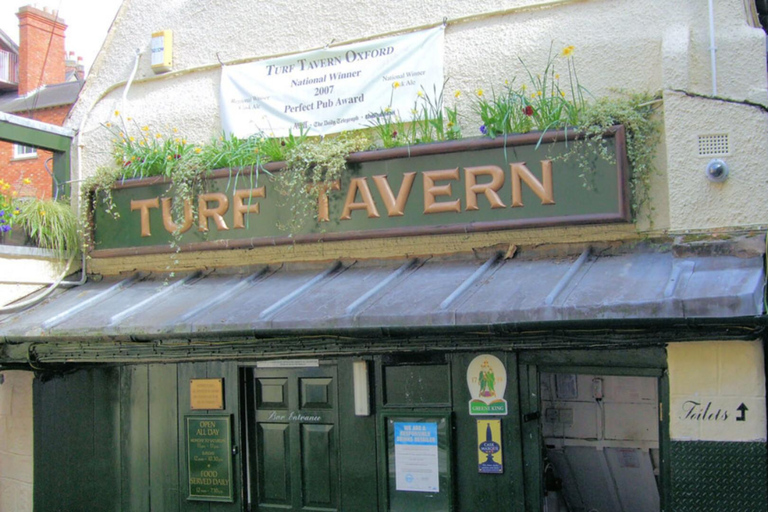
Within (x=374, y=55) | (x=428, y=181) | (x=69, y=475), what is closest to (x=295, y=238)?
(x=428, y=181)

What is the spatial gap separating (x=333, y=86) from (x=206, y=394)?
136 inches

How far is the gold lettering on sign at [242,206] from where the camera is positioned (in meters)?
7.53

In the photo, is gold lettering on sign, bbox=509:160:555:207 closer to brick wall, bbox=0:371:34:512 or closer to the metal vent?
the metal vent

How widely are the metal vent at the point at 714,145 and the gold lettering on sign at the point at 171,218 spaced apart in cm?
493

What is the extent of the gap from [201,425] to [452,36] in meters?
4.68

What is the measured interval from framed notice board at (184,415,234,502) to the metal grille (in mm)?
4261

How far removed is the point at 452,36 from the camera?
729 cm

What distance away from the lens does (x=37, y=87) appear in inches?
985

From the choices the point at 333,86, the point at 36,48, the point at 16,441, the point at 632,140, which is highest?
the point at 36,48

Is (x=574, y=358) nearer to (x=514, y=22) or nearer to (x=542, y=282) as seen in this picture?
(x=542, y=282)

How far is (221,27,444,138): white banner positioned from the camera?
7.35 m

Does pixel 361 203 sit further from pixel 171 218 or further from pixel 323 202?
pixel 171 218

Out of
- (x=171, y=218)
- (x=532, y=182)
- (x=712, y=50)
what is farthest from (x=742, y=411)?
(x=171, y=218)

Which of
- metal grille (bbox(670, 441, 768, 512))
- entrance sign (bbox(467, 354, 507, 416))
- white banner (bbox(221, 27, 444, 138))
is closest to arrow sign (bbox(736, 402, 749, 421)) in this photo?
metal grille (bbox(670, 441, 768, 512))
